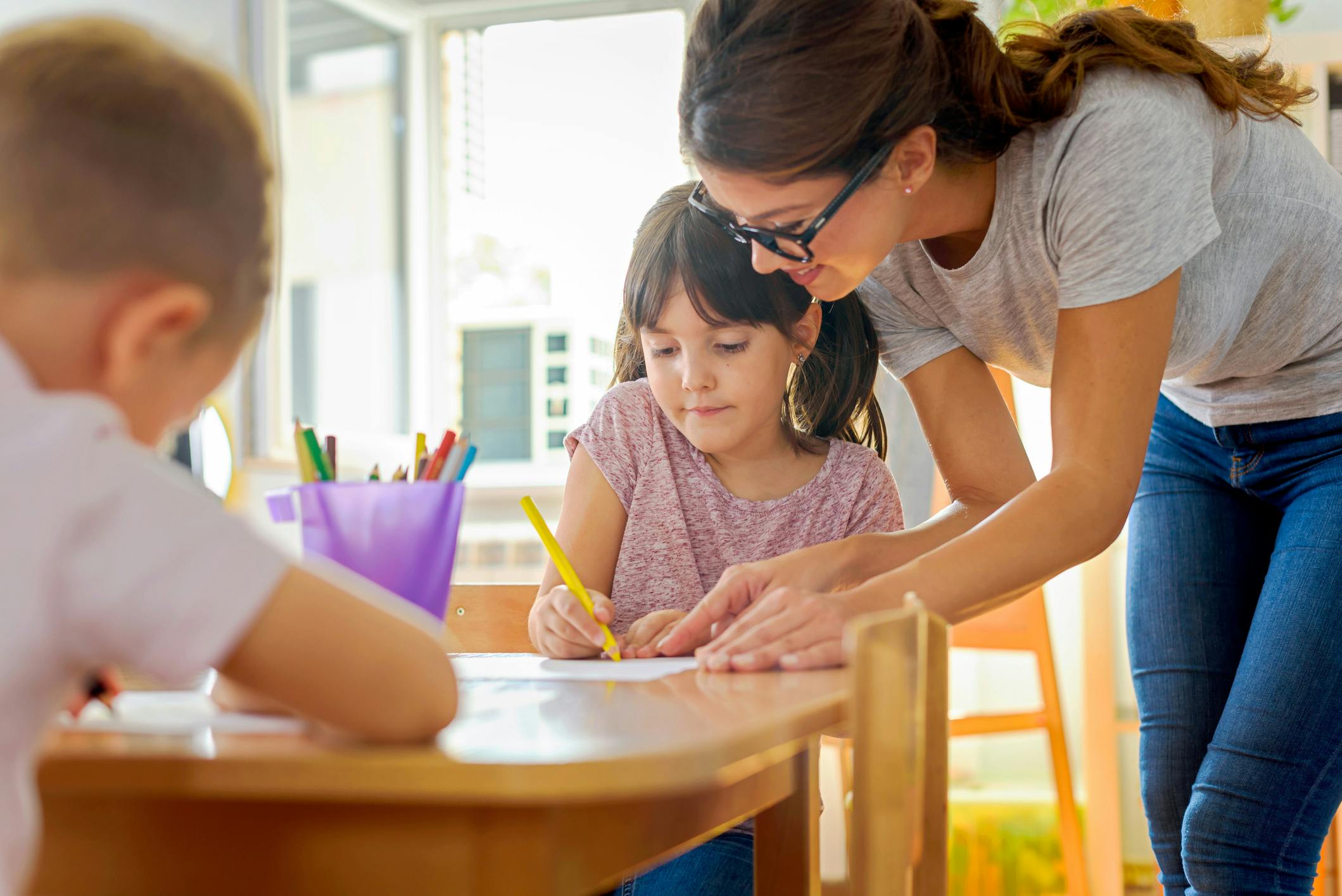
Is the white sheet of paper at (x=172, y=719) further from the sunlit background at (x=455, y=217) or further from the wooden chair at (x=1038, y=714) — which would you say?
the sunlit background at (x=455, y=217)

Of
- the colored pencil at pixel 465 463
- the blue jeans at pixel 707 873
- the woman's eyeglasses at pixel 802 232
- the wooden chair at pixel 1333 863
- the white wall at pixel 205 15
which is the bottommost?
the wooden chair at pixel 1333 863

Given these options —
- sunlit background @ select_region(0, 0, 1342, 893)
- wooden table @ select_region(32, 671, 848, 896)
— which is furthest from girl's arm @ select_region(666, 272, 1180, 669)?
sunlit background @ select_region(0, 0, 1342, 893)

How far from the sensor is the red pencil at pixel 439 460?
2.92 feet

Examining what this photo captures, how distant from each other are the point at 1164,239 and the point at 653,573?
0.61m

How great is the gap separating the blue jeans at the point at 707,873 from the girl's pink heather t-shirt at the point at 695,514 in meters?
0.29

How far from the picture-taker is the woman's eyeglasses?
1.05 meters

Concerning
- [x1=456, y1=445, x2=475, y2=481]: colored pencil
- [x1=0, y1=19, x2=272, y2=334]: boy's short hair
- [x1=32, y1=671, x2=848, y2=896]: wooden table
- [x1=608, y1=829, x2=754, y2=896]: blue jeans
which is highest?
[x1=0, y1=19, x2=272, y2=334]: boy's short hair

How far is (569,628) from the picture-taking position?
1042 mm

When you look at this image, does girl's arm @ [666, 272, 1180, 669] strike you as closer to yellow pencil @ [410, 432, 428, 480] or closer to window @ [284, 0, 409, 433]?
yellow pencil @ [410, 432, 428, 480]

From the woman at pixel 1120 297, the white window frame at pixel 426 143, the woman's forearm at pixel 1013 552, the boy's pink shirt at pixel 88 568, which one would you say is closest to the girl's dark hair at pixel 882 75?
the woman at pixel 1120 297

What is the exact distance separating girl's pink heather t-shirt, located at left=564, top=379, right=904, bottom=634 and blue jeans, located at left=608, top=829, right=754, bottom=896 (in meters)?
0.29

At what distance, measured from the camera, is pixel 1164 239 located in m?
1.02

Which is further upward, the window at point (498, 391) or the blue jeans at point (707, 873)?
the window at point (498, 391)

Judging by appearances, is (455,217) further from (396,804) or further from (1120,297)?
(396,804)
